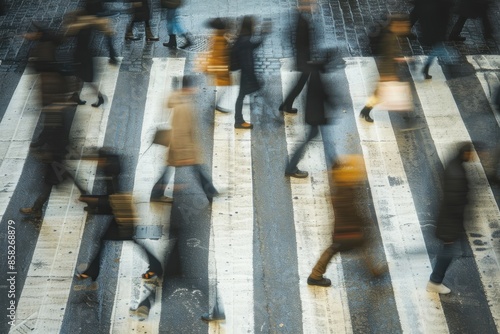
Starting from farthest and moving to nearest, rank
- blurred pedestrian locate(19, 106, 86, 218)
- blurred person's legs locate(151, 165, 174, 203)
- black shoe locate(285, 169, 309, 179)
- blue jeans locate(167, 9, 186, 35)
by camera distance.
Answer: blue jeans locate(167, 9, 186, 35) < black shoe locate(285, 169, 309, 179) < blurred person's legs locate(151, 165, 174, 203) < blurred pedestrian locate(19, 106, 86, 218)

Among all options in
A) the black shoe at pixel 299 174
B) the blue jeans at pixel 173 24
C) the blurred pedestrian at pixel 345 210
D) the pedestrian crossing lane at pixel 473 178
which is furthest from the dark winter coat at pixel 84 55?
the pedestrian crossing lane at pixel 473 178

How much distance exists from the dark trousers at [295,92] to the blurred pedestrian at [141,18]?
361cm

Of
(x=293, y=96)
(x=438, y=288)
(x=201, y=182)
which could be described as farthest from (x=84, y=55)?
(x=438, y=288)

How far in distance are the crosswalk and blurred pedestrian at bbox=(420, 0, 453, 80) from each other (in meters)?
0.50

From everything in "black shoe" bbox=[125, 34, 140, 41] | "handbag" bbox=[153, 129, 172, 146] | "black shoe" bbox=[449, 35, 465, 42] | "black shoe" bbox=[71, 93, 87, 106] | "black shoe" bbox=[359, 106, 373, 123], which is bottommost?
"black shoe" bbox=[125, 34, 140, 41]

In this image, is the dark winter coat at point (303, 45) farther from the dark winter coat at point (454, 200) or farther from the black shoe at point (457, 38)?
the black shoe at point (457, 38)

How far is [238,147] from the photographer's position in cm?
1016

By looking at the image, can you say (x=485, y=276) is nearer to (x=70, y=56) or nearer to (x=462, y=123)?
(x=462, y=123)

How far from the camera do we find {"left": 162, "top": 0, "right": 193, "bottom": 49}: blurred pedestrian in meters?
11.8

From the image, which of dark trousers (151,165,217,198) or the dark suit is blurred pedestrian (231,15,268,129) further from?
dark trousers (151,165,217,198)

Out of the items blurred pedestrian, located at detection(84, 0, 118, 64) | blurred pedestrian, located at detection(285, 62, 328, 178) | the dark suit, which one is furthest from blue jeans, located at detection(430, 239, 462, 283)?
blurred pedestrian, located at detection(84, 0, 118, 64)

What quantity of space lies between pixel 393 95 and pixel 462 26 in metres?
3.78

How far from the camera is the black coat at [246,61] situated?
386 inches

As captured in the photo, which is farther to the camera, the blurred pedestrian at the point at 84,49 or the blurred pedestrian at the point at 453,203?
the blurred pedestrian at the point at 84,49
